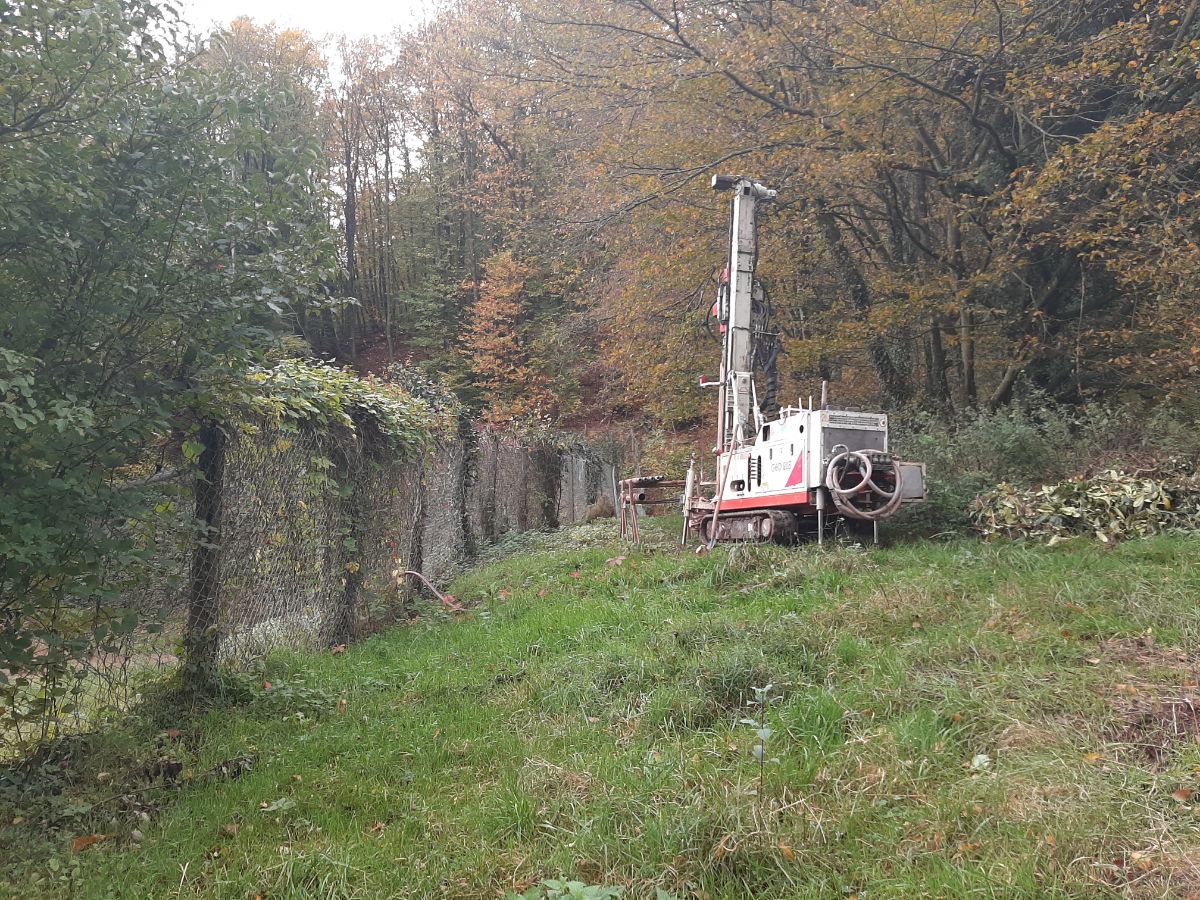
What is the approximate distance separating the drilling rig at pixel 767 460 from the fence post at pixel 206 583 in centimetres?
563

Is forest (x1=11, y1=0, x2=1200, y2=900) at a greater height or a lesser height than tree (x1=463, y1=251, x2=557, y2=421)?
lesser

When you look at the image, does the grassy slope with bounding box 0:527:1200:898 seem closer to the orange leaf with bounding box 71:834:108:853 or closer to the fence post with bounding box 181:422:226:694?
the orange leaf with bounding box 71:834:108:853

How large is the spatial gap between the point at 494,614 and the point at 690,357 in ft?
27.1

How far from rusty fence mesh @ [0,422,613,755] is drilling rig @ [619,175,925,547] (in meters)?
3.81

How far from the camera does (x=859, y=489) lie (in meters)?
7.39

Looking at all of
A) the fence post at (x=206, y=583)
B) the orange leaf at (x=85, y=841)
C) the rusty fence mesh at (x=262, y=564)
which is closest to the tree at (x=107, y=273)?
the rusty fence mesh at (x=262, y=564)

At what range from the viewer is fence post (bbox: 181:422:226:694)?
4.26 meters

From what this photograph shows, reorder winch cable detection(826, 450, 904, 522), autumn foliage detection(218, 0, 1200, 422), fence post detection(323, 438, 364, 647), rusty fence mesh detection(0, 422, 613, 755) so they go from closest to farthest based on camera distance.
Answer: rusty fence mesh detection(0, 422, 613, 755) < fence post detection(323, 438, 364, 647) < winch cable detection(826, 450, 904, 522) < autumn foliage detection(218, 0, 1200, 422)

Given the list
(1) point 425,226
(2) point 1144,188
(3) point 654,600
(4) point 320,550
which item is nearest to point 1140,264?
(2) point 1144,188

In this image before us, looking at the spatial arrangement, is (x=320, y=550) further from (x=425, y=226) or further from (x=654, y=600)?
(x=425, y=226)

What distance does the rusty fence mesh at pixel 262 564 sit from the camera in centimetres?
343

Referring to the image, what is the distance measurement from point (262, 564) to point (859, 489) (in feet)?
18.0

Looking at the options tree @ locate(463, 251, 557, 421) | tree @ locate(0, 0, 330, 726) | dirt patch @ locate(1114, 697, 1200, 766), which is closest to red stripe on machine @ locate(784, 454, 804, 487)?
dirt patch @ locate(1114, 697, 1200, 766)

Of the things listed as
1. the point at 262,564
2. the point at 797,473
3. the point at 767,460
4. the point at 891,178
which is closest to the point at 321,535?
the point at 262,564
